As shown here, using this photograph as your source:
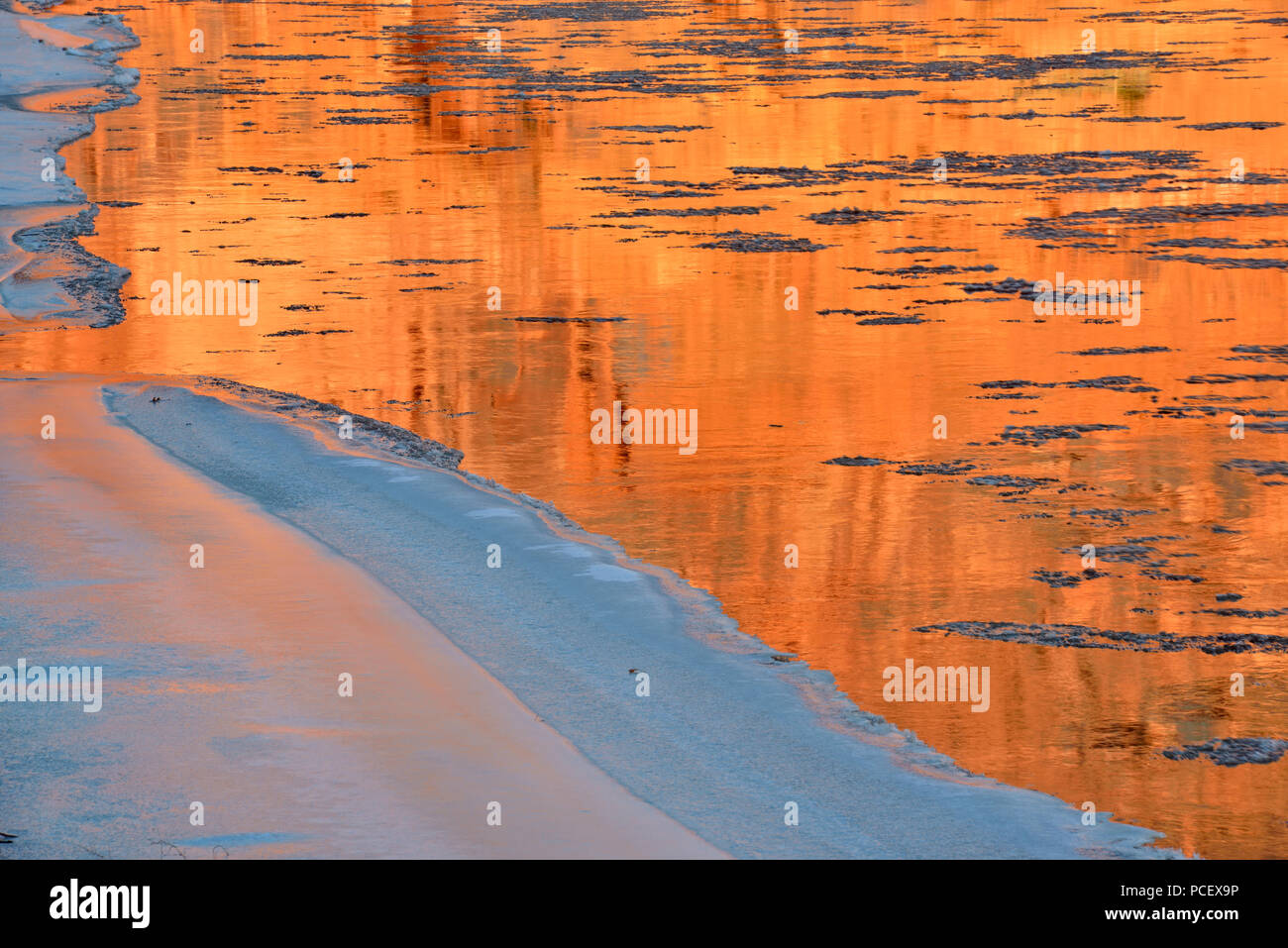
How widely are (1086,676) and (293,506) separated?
418 cm

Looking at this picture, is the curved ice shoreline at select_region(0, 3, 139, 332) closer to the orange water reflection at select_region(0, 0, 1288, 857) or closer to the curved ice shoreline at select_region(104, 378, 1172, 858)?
the orange water reflection at select_region(0, 0, 1288, 857)

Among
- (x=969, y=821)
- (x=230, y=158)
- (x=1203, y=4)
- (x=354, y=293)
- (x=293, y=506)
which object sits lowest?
(x=969, y=821)

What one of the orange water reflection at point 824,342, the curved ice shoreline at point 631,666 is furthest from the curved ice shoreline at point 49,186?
the curved ice shoreline at point 631,666

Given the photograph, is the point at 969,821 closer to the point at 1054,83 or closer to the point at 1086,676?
the point at 1086,676

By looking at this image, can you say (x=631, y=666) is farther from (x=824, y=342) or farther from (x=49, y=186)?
(x=49, y=186)

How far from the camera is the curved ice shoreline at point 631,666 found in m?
5.80

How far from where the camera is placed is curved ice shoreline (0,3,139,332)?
14453mm

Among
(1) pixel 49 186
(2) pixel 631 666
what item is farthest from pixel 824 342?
(1) pixel 49 186

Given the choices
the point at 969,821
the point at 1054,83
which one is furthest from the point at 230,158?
the point at 969,821

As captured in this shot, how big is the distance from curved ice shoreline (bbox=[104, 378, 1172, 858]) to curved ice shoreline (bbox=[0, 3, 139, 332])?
453 cm

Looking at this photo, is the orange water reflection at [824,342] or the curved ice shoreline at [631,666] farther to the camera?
the orange water reflection at [824,342]

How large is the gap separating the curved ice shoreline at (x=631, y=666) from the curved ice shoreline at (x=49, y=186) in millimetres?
4529

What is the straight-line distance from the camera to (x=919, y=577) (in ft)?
27.0

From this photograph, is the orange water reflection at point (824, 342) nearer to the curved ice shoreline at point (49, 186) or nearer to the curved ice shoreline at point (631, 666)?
the curved ice shoreline at point (631, 666)
